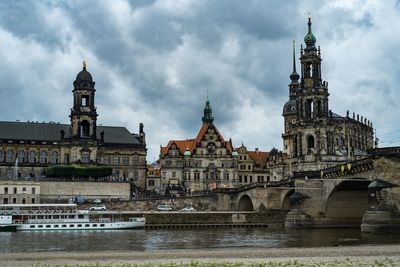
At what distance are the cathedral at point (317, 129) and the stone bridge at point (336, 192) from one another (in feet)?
53.4

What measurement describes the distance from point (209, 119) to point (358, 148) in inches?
1328

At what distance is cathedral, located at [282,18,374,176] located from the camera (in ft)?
304

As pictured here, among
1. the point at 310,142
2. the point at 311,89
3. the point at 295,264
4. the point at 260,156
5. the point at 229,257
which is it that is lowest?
the point at 229,257

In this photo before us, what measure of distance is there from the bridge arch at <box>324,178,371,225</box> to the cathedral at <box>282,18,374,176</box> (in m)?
24.0

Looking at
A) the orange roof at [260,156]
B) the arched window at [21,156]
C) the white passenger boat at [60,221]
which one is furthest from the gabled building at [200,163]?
the white passenger boat at [60,221]

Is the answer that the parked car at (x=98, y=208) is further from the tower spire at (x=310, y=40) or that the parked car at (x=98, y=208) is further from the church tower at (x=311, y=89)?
the tower spire at (x=310, y=40)

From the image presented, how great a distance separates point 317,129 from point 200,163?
86.8 ft

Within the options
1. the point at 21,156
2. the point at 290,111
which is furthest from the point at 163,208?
the point at 290,111

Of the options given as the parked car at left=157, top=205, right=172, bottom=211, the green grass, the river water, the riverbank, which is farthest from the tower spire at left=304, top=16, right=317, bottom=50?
the green grass

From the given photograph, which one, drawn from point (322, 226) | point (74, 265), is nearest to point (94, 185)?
point (322, 226)

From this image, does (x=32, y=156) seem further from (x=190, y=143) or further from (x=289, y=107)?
(x=289, y=107)

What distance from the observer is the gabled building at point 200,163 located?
111500 mm

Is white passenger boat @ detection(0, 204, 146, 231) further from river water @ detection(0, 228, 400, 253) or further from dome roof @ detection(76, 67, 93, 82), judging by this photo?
dome roof @ detection(76, 67, 93, 82)

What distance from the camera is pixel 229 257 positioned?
3519cm
